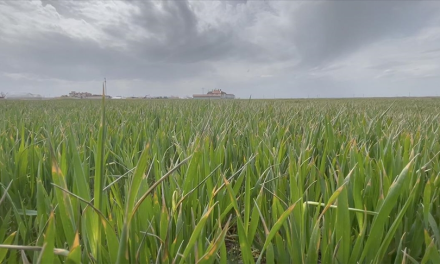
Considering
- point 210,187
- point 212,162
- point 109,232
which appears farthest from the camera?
point 212,162

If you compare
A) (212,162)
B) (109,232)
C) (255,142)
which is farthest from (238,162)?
(109,232)

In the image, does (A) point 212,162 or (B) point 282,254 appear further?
(A) point 212,162

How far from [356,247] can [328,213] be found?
0.26ft

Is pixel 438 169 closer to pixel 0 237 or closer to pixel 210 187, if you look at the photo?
pixel 210 187

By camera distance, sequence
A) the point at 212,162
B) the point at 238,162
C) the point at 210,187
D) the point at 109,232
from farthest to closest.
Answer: the point at 238,162
the point at 212,162
the point at 210,187
the point at 109,232

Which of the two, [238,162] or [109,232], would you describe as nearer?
[109,232]

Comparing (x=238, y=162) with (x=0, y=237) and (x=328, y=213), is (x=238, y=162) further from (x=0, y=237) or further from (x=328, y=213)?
(x=0, y=237)

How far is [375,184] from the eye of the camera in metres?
0.70

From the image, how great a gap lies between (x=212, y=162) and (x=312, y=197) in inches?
12.3

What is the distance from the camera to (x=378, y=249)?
0.49m

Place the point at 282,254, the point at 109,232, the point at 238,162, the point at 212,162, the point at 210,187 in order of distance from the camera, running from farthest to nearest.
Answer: the point at 238,162, the point at 212,162, the point at 210,187, the point at 282,254, the point at 109,232

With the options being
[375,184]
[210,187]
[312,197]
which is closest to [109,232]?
[210,187]

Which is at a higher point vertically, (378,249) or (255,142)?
(255,142)

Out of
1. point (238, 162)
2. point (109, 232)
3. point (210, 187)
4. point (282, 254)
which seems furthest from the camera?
point (238, 162)
